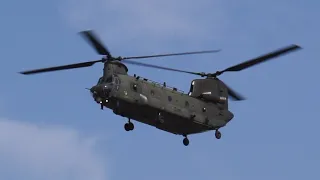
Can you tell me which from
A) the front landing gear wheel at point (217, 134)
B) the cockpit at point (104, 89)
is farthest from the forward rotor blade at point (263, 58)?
the cockpit at point (104, 89)

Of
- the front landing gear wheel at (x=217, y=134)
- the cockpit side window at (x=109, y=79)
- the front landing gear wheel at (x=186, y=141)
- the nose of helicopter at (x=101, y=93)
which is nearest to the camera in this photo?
the nose of helicopter at (x=101, y=93)

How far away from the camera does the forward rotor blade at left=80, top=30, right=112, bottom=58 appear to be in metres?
79.8

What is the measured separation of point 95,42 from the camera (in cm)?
8044

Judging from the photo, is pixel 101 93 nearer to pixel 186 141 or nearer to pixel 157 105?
pixel 157 105

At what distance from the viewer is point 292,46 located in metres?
82.5

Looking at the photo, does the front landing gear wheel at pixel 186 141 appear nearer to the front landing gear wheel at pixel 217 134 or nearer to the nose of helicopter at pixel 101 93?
the front landing gear wheel at pixel 217 134

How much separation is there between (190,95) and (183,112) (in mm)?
4412

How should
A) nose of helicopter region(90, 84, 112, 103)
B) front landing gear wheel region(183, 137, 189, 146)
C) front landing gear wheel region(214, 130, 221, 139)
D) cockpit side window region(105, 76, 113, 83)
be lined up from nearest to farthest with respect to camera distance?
nose of helicopter region(90, 84, 112, 103), cockpit side window region(105, 76, 113, 83), front landing gear wheel region(183, 137, 189, 146), front landing gear wheel region(214, 130, 221, 139)

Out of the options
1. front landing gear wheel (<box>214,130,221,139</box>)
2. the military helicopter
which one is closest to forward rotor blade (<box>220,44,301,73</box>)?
the military helicopter

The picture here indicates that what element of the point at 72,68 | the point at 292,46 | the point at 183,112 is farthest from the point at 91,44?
the point at 292,46

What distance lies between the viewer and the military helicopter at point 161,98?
79125 millimetres

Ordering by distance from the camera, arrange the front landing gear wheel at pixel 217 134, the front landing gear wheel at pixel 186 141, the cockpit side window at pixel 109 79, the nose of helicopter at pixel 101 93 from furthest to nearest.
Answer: the front landing gear wheel at pixel 217 134 → the front landing gear wheel at pixel 186 141 → the cockpit side window at pixel 109 79 → the nose of helicopter at pixel 101 93

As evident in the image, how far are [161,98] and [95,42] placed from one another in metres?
7.17

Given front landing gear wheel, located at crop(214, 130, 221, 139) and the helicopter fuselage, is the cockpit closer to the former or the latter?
the helicopter fuselage
